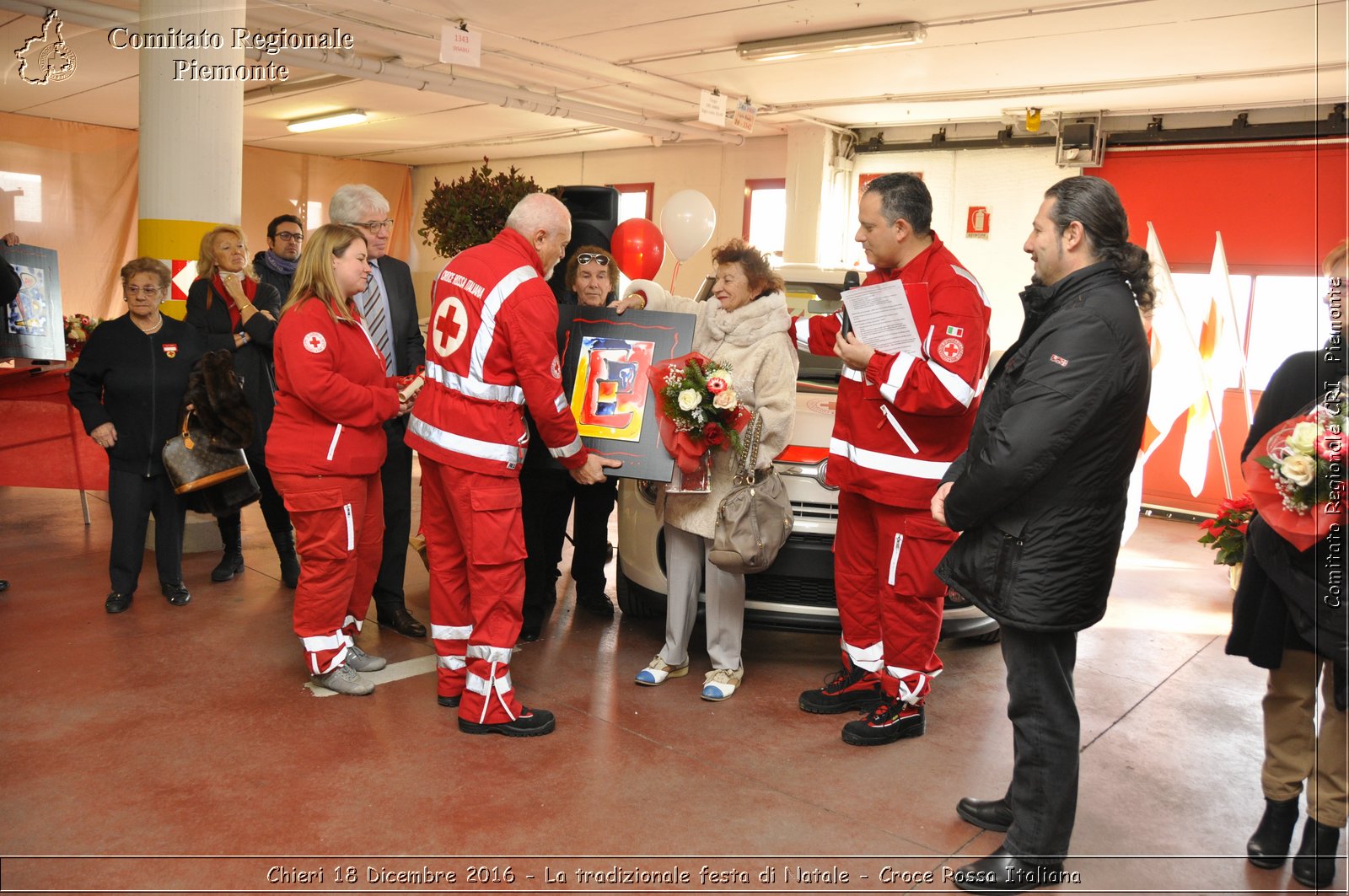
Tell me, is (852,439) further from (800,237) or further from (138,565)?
(800,237)

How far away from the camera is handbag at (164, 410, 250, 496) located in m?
4.91

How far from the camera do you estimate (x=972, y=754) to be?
3.79 meters

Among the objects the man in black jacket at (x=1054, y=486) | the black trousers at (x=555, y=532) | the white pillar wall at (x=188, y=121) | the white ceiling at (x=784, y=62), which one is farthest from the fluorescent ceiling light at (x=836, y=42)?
the man in black jacket at (x=1054, y=486)

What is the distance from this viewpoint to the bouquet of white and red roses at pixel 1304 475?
2711 millimetres

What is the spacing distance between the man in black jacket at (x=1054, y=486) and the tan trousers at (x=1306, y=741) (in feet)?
2.41

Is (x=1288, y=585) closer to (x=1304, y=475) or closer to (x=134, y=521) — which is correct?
(x=1304, y=475)

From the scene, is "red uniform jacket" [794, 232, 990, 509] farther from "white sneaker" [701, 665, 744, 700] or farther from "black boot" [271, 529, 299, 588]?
"black boot" [271, 529, 299, 588]

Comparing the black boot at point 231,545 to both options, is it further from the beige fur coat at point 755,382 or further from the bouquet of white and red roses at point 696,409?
the bouquet of white and red roses at point 696,409

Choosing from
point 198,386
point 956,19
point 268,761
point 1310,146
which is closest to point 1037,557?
point 268,761

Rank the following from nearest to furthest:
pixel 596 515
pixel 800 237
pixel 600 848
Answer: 1. pixel 600 848
2. pixel 596 515
3. pixel 800 237

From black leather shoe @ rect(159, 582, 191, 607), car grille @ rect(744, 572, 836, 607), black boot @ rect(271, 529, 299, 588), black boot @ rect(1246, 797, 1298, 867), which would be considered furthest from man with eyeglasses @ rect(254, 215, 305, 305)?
black boot @ rect(1246, 797, 1298, 867)

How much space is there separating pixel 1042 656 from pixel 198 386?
4124 millimetres

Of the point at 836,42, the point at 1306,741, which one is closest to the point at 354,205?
the point at 1306,741

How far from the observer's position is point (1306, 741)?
3035 mm
